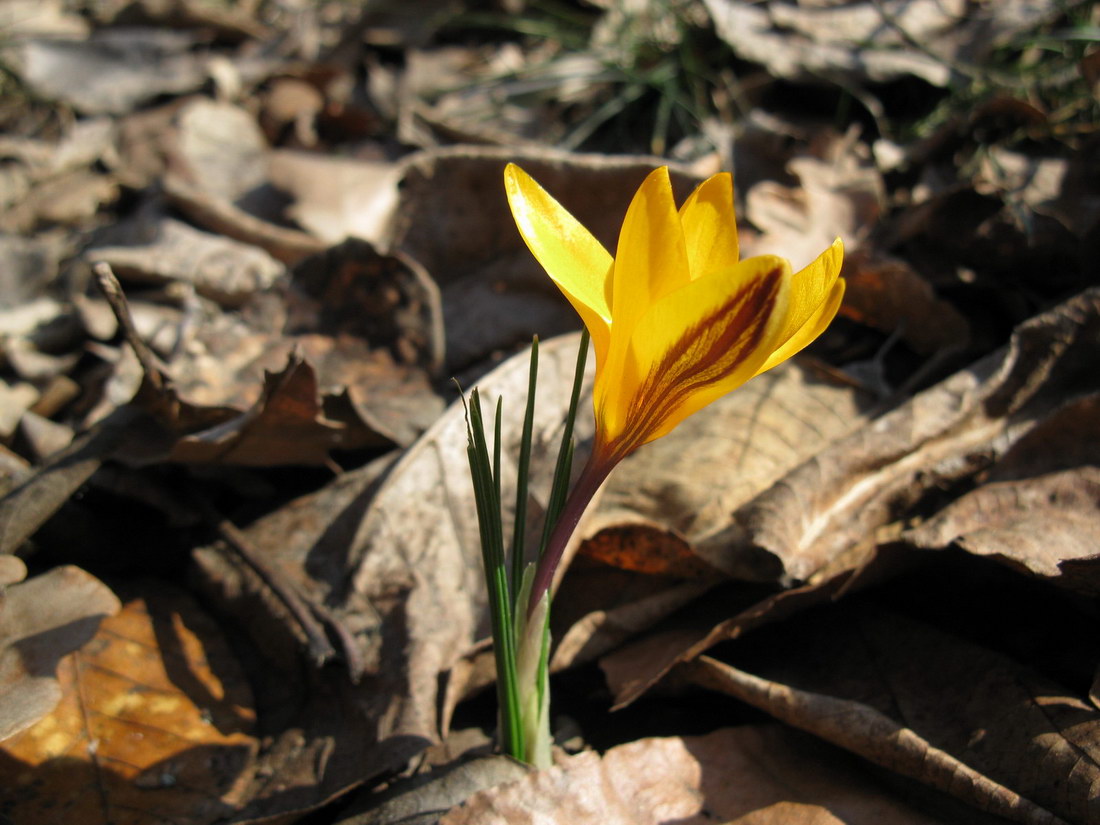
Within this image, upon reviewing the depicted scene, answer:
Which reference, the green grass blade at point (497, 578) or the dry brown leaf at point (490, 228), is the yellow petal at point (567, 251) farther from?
the dry brown leaf at point (490, 228)

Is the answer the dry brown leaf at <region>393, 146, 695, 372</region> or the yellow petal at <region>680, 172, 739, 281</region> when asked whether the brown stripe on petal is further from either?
the dry brown leaf at <region>393, 146, 695, 372</region>

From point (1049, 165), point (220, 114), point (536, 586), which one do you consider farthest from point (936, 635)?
point (220, 114)

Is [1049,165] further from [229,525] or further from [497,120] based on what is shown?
[229,525]

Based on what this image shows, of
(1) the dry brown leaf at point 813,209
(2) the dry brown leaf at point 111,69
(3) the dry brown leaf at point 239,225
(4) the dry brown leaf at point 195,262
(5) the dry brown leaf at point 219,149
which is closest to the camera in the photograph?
(1) the dry brown leaf at point 813,209

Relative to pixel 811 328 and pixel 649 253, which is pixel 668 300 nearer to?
pixel 649 253

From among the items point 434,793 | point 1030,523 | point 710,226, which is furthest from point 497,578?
point 1030,523

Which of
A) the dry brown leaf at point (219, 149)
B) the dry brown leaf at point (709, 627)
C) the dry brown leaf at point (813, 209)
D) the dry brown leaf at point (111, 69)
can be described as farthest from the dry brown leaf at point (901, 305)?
the dry brown leaf at point (111, 69)

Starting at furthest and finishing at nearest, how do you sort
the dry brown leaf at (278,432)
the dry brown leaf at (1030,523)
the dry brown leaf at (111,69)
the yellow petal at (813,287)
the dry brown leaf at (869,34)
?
the dry brown leaf at (111,69) → the dry brown leaf at (869,34) → the dry brown leaf at (278,432) → the dry brown leaf at (1030,523) → the yellow petal at (813,287)
